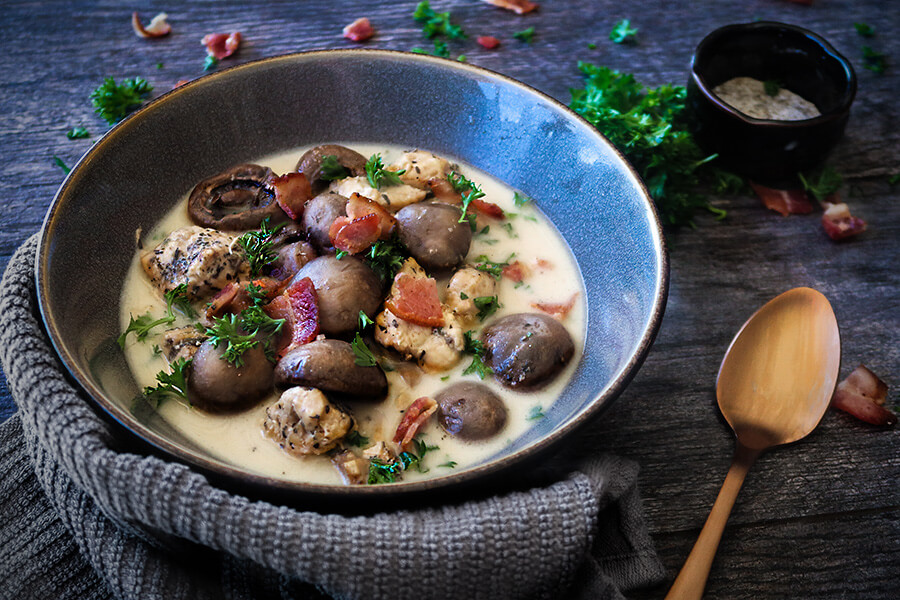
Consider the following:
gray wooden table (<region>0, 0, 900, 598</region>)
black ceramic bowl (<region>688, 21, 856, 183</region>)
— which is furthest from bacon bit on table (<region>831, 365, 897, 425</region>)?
black ceramic bowl (<region>688, 21, 856, 183</region>)

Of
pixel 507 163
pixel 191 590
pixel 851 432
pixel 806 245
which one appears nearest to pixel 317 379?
pixel 191 590

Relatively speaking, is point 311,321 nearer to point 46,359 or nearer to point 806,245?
point 46,359

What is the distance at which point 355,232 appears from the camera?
2615 millimetres

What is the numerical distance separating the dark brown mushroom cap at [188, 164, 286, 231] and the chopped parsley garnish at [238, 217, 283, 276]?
0.14 metres

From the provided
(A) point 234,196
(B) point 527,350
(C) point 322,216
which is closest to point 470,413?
(B) point 527,350

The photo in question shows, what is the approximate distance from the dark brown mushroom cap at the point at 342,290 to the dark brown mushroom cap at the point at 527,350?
1.37 ft

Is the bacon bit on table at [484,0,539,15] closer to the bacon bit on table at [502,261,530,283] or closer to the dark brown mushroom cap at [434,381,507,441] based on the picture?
the bacon bit on table at [502,261,530,283]

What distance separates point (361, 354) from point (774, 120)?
2072mm

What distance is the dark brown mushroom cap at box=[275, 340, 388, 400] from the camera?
7.41 ft

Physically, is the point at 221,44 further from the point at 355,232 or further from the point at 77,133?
the point at 355,232

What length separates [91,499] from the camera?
2.20 metres

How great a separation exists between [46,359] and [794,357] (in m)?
2.39

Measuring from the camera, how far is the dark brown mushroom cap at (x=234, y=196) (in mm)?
2963

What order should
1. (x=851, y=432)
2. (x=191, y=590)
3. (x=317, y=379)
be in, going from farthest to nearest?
(x=851, y=432), (x=317, y=379), (x=191, y=590)
